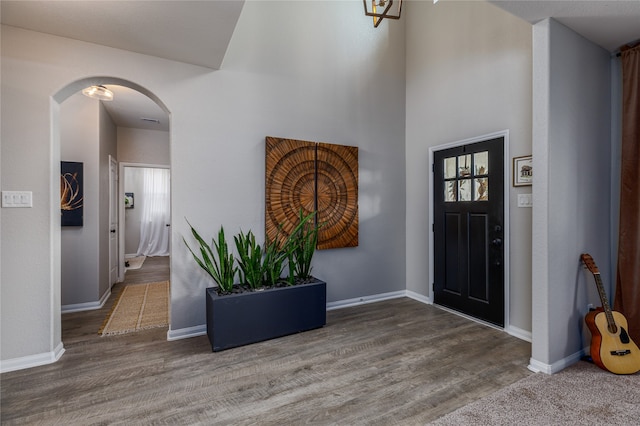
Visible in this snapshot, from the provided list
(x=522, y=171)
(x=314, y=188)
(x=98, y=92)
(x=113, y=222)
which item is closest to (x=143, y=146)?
(x=113, y=222)

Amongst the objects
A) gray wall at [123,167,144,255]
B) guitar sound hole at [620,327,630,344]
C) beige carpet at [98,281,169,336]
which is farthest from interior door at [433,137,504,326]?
gray wall at [123,167,144,255]

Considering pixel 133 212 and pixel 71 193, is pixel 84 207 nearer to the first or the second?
pixel 71 193

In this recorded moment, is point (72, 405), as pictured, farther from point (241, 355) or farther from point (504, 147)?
point (504, 147)

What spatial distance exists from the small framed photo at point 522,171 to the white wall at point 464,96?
0.19ft

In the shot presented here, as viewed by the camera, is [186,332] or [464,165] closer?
[186,332]

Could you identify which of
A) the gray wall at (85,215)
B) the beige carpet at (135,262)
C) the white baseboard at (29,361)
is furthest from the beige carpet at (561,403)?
the beige carpet at (135,262)

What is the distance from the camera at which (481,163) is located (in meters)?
3.30

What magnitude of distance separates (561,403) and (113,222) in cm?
564

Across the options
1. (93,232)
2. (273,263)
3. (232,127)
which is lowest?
(273,263)

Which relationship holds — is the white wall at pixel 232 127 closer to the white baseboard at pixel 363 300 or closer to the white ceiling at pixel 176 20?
the white baseboard at pixel 363 300

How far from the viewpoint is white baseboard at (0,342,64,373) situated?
231 centimetres

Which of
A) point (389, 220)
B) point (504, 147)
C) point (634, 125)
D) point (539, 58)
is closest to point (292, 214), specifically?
point (389, 220)

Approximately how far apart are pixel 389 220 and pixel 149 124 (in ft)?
14.8

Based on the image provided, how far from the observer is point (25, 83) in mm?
2365
